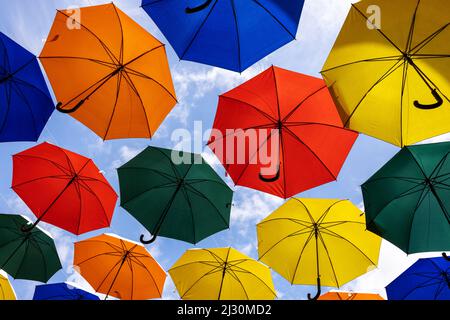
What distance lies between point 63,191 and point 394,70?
767 centimetres

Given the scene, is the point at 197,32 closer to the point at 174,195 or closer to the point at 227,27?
the point at 227,27

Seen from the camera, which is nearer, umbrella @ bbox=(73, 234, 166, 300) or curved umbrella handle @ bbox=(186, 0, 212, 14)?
curved umbrella handle @ bbox=(186, 0, 212, 14)

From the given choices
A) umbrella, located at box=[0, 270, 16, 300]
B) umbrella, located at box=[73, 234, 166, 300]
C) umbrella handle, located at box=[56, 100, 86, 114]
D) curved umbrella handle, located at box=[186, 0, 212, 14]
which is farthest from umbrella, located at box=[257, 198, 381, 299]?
umbrella, located at box=[0, 270, 16, 300]

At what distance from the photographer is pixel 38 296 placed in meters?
10.2

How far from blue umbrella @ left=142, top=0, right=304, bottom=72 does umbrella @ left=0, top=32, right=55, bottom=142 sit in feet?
8.68

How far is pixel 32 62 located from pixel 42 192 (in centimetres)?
323

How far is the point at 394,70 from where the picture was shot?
19.4 feet

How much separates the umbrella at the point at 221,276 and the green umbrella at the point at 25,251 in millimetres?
Result: 3325

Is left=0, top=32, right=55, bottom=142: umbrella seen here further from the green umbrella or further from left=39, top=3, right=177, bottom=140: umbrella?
the green umbrella

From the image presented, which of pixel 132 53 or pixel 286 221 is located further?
pixel 286 221

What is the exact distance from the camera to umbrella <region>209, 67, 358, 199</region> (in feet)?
22.1
